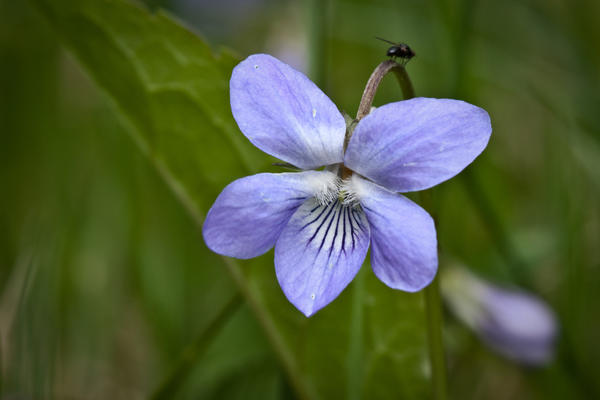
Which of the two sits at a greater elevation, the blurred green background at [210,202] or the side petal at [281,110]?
the side petal at [281,110]

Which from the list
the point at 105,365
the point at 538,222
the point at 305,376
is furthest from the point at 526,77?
the point at 105,365

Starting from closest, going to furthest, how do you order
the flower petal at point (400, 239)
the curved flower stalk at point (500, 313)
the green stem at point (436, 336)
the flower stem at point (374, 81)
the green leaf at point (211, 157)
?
1. the flower petal at point (400, 239)
2. the flower stem at point (374, 81)
3. the green stem at point (436, 336)
4. the green leaf at point (211, 157)
5. the curved flower stalk at point (500, 313)

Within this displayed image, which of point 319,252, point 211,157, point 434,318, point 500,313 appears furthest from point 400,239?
point 500,313

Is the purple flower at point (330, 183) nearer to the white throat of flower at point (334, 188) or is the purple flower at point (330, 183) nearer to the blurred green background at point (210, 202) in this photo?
the white throat of flower at point (334, 188)

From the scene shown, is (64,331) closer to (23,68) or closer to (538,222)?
(23,68)

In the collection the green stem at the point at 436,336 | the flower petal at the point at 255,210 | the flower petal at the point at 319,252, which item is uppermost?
the flower petal at the point at 255,210

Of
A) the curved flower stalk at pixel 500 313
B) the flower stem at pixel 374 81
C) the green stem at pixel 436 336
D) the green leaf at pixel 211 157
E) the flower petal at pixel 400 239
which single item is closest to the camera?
the flower petal at pixel 400 239

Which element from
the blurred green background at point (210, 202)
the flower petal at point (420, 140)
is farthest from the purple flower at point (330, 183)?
the blurred green background at point (210, 202)

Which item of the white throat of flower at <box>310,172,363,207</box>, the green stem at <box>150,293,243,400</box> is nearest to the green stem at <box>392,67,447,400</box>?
the white throat of flower at <box>310,172,363,207</box>
